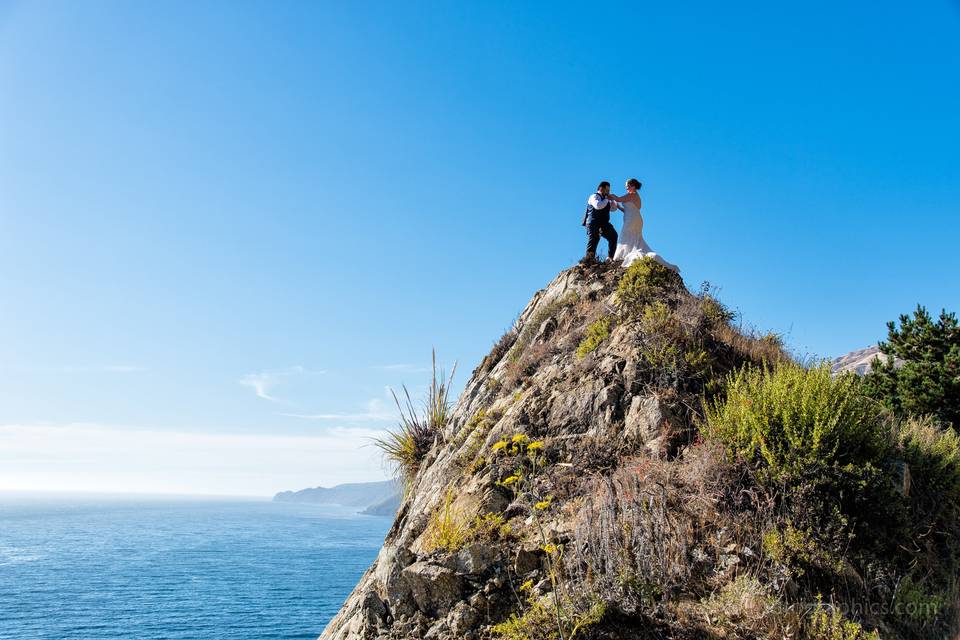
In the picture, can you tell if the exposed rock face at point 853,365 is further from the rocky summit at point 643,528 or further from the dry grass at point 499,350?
the dry grass at point 499,350

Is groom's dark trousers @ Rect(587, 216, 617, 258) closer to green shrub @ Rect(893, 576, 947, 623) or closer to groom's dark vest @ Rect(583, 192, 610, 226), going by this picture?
groom's dark vest @ Rect(583, 192, 610, 226)

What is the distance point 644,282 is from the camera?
9664 millimetres

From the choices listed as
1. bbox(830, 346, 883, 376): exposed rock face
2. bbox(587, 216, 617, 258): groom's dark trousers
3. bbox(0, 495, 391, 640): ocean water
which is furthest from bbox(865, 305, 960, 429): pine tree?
bbox(0, 495, 391, 640): ocean water

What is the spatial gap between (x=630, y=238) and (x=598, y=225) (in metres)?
0.86

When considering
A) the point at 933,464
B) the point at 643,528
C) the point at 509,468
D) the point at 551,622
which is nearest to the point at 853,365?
the point at 933,464

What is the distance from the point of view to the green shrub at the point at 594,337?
8.79 meters

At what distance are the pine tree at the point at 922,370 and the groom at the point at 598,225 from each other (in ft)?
43.6

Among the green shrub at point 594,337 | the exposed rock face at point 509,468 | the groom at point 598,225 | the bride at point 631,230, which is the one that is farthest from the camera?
the groom at point 598,225

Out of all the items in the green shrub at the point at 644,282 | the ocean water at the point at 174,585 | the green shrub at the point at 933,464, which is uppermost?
the green shrub at the point at 644,282

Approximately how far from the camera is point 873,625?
16.2 ft

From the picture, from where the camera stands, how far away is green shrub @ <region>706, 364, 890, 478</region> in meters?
5.88

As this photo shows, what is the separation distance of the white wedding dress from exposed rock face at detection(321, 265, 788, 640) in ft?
2.92

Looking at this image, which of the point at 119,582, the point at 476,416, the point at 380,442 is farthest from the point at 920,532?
the point at 119,582

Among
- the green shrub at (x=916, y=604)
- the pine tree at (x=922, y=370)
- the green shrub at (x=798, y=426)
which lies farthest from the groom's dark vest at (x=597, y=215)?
the pine tree at (x=922, y=370)
